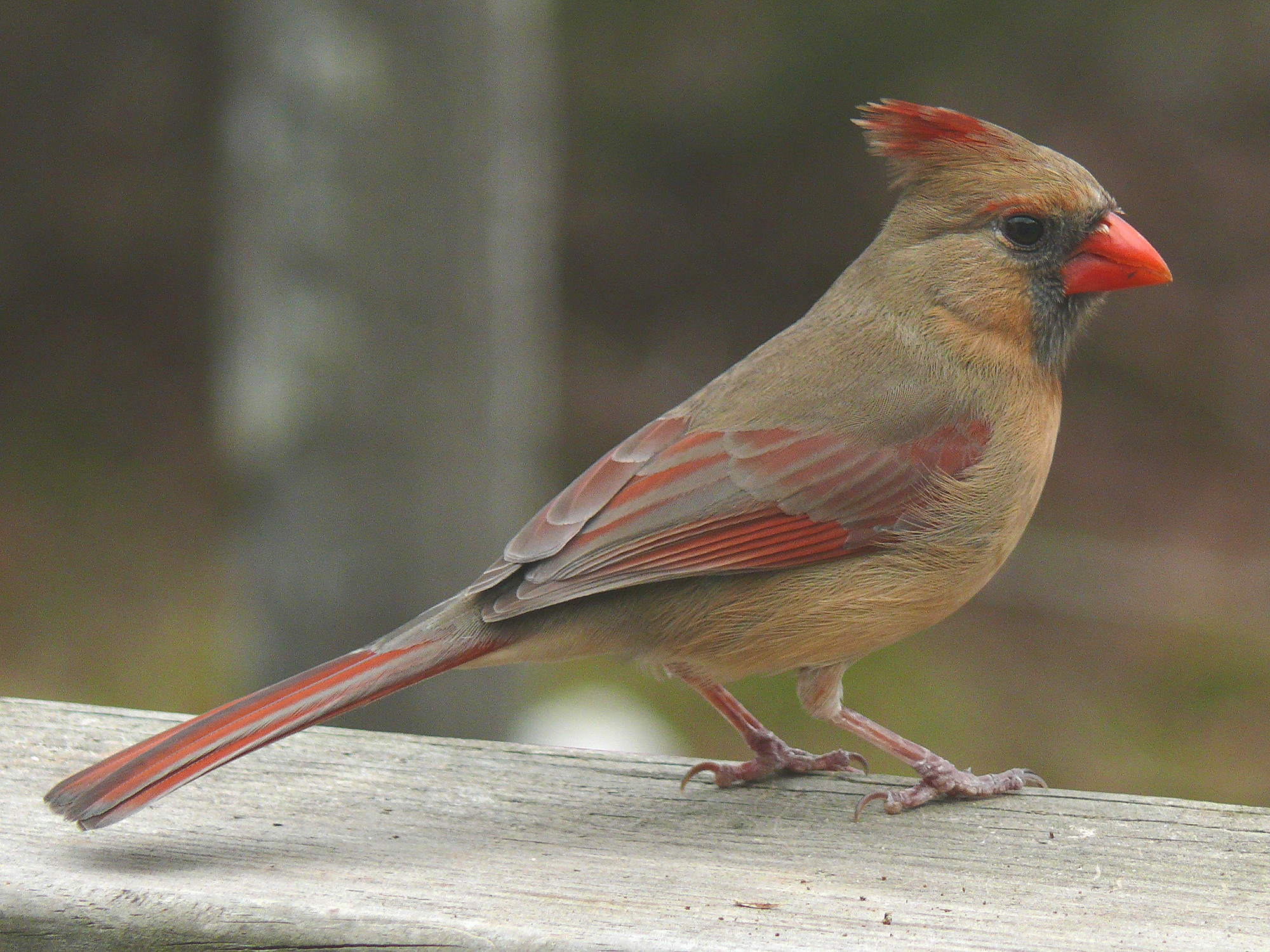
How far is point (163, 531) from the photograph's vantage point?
750cm

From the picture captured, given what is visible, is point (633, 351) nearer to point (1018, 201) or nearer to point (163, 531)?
point (163, 531)

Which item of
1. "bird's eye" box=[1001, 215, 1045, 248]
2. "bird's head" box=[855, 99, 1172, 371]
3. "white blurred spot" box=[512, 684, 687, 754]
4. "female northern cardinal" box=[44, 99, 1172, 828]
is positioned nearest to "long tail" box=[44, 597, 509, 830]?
"female northern cardinal" box=[44, 99, 1172, 828]

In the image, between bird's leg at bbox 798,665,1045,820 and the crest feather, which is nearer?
bird's leg at bbox 798,665,1045,820

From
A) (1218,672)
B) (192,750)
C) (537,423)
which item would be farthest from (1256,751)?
(192,750)

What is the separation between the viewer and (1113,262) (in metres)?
3.13

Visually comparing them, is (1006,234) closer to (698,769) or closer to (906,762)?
(906,762)

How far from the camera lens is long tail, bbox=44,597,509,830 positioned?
7.47 ft

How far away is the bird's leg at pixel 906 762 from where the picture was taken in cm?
270

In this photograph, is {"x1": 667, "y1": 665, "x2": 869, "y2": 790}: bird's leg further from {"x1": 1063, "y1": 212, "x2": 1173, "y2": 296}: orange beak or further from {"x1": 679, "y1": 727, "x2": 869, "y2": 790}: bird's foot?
{"x1": 1063, "y1": 212, "x2": 1173, "y2": 296}: orange beak

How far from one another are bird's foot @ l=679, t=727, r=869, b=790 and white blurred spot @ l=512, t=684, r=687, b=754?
2.18m

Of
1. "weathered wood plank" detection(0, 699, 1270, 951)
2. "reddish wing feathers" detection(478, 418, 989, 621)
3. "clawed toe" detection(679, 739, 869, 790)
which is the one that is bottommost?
"clawed toe" detection(679, 739, 869, 790)

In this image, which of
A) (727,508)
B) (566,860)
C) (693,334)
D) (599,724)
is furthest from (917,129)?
(693,334)

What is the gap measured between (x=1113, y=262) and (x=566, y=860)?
161 cm

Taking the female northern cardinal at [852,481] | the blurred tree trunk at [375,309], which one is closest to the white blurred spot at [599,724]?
the blurred tree trunk at [375,309]
